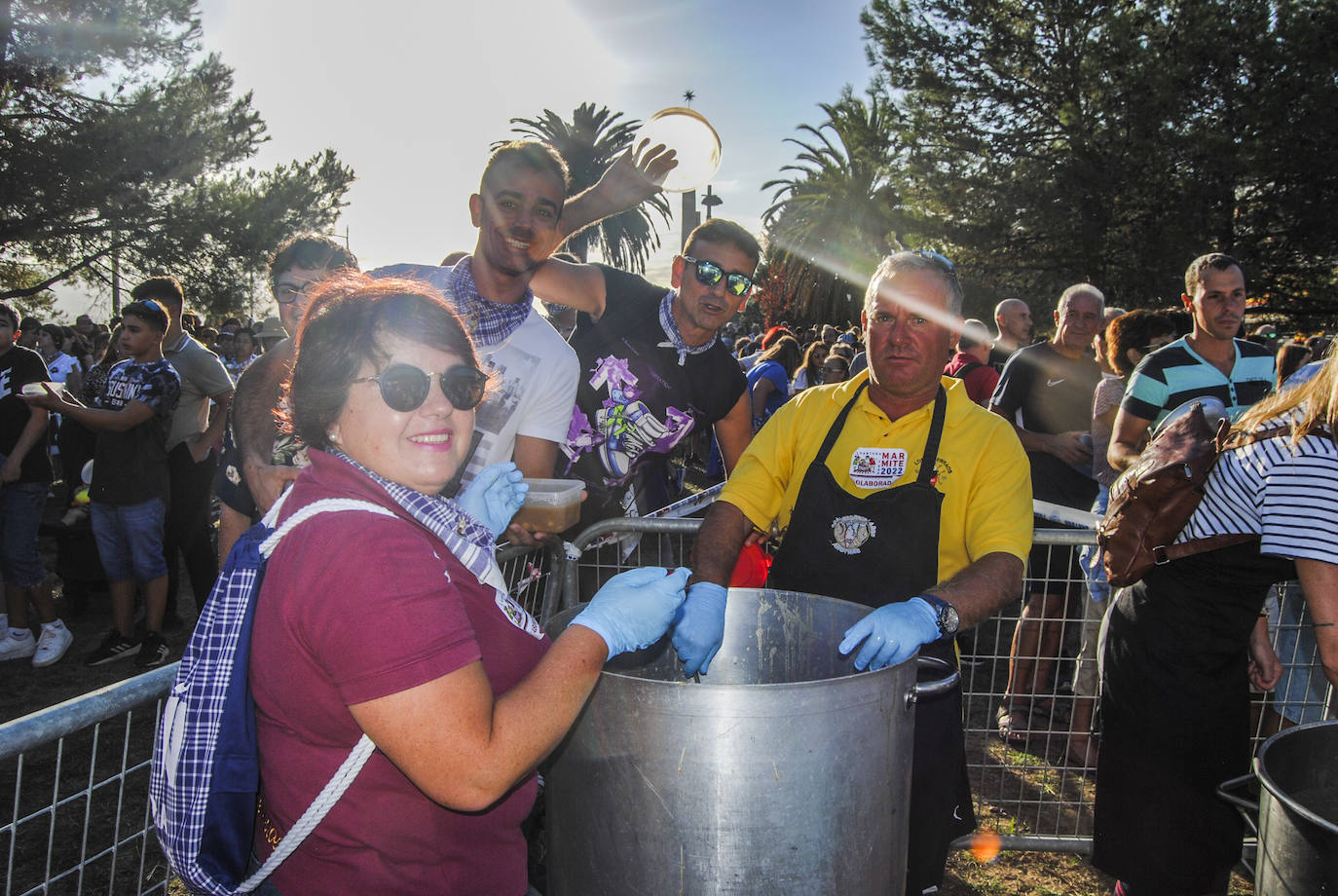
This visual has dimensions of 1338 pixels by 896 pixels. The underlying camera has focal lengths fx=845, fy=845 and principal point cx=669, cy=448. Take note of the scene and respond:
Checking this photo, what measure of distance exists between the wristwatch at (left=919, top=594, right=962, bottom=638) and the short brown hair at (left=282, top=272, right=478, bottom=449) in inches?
50.1

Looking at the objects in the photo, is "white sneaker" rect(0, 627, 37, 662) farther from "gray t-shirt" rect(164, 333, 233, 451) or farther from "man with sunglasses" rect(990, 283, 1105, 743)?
"man with sunglasses" rect(990, 283, 1105, 743)

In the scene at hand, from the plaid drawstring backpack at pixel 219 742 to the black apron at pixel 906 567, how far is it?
1484mm

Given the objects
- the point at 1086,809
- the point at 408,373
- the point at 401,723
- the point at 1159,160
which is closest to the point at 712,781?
the point at 401,723

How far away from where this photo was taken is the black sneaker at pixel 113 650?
17.4 ft

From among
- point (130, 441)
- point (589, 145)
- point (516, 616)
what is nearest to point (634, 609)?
point (516, 616)

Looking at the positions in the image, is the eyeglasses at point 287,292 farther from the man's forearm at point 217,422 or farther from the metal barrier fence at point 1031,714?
the man's forearm at point 217,422

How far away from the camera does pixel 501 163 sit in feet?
10.4

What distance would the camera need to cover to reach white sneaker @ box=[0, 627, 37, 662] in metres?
5.27

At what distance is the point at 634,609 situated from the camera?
4.95 ft

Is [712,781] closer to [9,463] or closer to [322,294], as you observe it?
[322,294]

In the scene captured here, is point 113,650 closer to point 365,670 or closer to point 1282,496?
point 365,670

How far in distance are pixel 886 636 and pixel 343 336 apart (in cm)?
124

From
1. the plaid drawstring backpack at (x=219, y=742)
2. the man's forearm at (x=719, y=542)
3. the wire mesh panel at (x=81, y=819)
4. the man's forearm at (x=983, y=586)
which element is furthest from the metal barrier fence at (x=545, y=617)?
the plaid drawstring backpack at (x=219, y=742)

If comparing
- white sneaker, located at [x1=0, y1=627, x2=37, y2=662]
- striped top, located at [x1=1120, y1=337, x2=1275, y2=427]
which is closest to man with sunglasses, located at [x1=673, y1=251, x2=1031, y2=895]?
striped top, located at [x1=1120, y1=337, x2=1275, y2=427]
